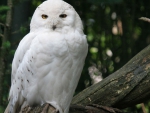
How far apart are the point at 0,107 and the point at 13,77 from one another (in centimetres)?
28

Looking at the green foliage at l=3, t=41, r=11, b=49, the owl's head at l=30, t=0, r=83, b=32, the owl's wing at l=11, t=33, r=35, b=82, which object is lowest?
the green foliage at l=3, t=41, r=11, b=49

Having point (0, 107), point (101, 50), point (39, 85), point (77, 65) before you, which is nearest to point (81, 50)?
point (77, 65)

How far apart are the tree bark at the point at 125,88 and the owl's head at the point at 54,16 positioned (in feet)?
1.78

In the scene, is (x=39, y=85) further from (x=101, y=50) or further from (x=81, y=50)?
(x=101, y=50)

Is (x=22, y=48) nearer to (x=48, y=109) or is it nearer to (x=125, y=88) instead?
(x=48, y=109)

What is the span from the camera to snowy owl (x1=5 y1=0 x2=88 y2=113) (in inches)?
97.3

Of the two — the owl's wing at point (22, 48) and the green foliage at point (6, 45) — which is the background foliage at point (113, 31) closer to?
the green foliage at point (6, 45)

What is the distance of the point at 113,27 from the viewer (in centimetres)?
442

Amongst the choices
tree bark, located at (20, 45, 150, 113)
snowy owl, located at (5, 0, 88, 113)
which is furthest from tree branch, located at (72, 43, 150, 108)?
snowy owl, located at (5, 0, 88, 113)

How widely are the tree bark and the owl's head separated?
0.54 meters

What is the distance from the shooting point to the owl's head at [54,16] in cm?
246

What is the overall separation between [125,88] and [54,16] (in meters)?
0.75

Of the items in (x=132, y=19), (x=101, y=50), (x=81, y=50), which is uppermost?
(x=81, y=50)

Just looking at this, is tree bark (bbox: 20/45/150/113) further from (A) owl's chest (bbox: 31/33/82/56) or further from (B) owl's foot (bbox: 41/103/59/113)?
(A) owl's chest (bbox: 31/33/82/56)
